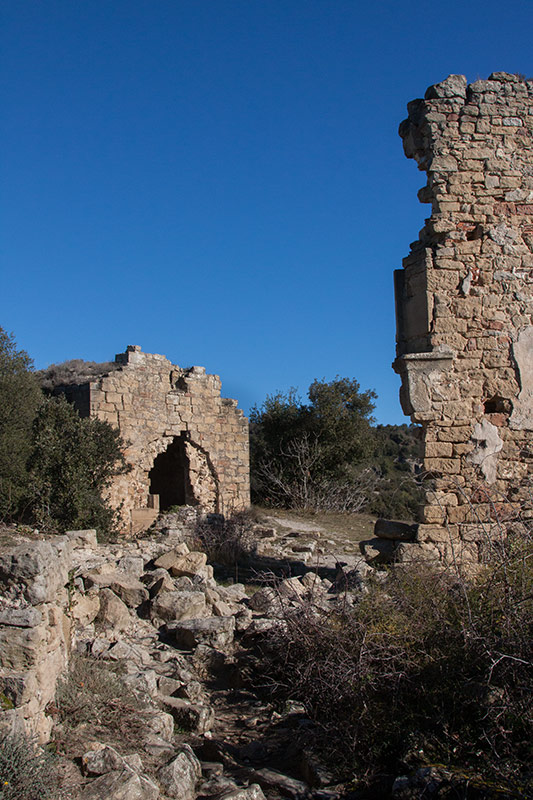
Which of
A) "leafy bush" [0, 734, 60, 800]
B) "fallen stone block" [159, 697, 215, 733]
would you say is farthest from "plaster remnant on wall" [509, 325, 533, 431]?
"leafy bush" [0, 734, 60, 800]

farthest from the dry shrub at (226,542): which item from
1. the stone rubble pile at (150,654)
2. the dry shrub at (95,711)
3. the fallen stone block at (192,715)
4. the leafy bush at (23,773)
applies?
the leafy bush at (23,773)

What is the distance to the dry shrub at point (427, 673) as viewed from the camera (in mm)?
3402

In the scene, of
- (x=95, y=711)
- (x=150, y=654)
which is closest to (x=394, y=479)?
(x=150, y=654)

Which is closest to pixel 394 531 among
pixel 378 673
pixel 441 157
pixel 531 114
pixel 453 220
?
pixel 378 673

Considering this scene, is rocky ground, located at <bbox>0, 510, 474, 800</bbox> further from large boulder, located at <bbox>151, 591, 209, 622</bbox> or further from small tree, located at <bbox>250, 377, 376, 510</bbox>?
small tree, located at <bbox>250, 377, 376, 510</bbox>

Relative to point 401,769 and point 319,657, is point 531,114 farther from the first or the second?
point 401,769

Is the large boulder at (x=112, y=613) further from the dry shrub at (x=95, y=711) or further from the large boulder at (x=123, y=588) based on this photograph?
the dry shrub at (x=95, y=711)

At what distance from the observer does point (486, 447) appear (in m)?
6.72

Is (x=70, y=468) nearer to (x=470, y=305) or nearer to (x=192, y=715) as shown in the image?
(x=470, y=305)

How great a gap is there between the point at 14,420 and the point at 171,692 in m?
8.24

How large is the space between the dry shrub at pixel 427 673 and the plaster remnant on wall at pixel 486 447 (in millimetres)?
1832

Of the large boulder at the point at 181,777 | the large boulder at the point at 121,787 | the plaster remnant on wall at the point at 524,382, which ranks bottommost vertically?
the large boulder at the point at 181,777

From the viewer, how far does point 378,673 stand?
4.03 meters

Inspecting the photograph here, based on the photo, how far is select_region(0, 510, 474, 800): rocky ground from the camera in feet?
11.6
